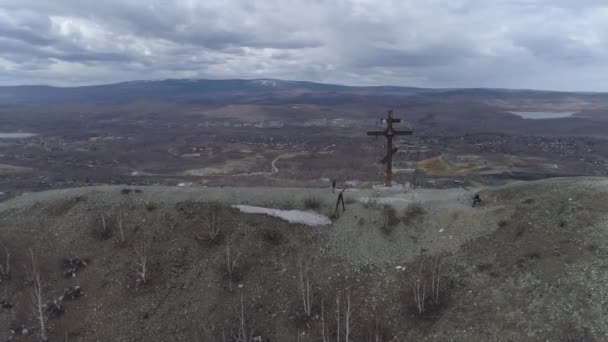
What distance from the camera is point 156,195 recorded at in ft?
85.0

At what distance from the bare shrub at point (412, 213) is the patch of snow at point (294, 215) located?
411cm

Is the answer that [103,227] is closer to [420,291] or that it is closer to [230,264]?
[230,264]

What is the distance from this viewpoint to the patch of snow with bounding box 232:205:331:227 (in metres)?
23.0

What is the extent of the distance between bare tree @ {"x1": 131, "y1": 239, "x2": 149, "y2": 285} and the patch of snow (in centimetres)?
540

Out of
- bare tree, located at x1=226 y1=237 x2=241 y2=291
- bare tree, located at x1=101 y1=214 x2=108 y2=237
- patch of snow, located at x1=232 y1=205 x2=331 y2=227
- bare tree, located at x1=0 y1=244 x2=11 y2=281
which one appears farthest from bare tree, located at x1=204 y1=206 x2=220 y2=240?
bare tree, located at x1=0 y1=244 x2=11 y2=281

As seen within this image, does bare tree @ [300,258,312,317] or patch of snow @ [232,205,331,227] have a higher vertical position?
patch of snow @ [232,205,331,227]

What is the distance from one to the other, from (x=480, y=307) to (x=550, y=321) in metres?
2.39

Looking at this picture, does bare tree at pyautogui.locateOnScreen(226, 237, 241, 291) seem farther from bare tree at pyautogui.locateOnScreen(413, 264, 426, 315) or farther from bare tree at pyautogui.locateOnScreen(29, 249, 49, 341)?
bare tree at pyautogui.locateOnScreen(413, 264, 426, 315)

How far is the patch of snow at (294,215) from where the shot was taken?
23.0 metres

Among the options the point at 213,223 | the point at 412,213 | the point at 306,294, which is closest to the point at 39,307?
the point at 213,223

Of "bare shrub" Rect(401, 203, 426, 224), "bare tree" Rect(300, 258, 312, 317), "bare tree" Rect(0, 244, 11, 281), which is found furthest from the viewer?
"bare shrub" Rect(401, 203, 426, 224)

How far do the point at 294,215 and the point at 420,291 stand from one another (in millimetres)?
8272

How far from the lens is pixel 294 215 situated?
2361 cm

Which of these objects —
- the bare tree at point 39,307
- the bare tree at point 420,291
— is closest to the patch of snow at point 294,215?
the bare tree at point 420,291
